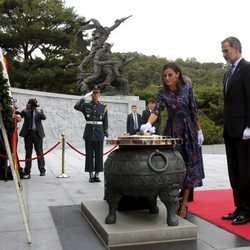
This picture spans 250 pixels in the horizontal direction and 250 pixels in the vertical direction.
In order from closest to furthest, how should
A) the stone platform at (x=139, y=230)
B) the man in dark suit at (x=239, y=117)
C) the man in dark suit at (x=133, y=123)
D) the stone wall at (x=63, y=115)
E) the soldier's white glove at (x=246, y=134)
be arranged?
the stone platform at (x=139, y=230), the soldier's white glove at (x=246, y=134), the man in dark suit at (x=239, y=117), the man in dark suit at (x=133, y=123), the stone wall at (x=63, y=115)

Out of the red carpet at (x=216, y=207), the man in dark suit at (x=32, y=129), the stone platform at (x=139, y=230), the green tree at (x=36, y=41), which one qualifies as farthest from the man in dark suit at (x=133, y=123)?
the green tree at (x=36, y=41)

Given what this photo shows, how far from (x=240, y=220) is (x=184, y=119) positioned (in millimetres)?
1119

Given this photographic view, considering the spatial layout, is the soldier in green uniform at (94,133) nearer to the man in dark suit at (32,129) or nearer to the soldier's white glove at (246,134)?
the man in dark suit at (32,129)

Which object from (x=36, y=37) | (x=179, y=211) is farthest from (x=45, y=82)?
(x=179, y=211)

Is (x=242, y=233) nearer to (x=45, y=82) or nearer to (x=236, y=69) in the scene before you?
(x=236, y=69)

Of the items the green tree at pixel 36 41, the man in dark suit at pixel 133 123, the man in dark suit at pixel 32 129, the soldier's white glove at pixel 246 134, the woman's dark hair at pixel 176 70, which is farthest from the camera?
the green tree at pixel 36 41

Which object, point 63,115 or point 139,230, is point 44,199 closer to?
point 139,230

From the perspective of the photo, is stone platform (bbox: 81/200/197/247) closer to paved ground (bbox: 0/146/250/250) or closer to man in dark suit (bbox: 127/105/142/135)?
paved ground (bbox: 0/146/250/250)

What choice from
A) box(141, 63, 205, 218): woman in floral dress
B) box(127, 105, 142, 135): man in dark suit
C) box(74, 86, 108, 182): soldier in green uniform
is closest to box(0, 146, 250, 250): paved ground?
box(74, 86, 108, 182): soldier in green uniform

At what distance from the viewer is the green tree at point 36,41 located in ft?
75.6

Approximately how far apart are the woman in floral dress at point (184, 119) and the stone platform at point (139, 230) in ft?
1.61

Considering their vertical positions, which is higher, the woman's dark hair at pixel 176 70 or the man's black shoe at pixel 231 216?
the woman's dark hair at pixel 176 70

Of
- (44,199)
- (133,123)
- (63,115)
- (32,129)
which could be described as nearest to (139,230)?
(44,199)

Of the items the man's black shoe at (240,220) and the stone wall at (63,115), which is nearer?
the man's black shoe at (240,220)
